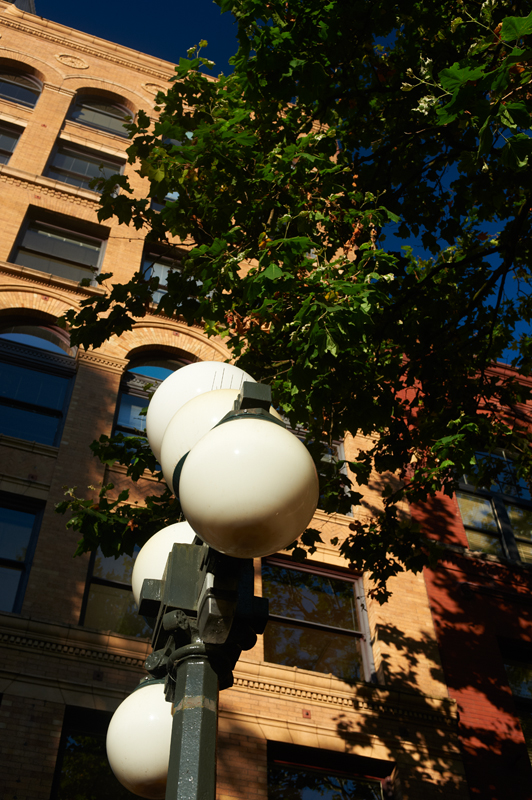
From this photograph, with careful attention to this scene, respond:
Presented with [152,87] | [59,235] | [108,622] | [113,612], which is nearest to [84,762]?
[108,622]

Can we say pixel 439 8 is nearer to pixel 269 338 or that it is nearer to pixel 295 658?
pixel 269 338

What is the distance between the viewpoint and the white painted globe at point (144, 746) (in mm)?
3359

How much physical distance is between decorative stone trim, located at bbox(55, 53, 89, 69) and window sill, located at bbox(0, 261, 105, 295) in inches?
372

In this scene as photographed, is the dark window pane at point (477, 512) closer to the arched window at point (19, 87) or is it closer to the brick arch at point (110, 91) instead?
the brick arch at point (110, 91)

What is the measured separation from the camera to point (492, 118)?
15.0 ft

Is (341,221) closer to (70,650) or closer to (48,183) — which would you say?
(70,650)

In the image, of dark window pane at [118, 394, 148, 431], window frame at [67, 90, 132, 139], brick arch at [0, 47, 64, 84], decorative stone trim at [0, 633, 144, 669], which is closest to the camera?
decorative stone trim at [0, 633, 144, 669]

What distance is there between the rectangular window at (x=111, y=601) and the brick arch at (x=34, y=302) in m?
5.66

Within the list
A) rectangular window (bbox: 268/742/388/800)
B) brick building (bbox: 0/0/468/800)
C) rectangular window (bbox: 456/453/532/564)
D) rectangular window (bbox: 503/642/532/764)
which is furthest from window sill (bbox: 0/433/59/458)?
rectangular window (bbox: 503/642/532/764)

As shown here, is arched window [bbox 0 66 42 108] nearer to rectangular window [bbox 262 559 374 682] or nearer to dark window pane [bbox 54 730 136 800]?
rectangular window [bbox 262 559 374 682]

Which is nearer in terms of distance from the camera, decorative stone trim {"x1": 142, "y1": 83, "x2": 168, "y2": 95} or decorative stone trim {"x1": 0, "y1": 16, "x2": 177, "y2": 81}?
decorative stone trim {"x1": 0, "y1": 16, "x2": 177, "y2": 81}

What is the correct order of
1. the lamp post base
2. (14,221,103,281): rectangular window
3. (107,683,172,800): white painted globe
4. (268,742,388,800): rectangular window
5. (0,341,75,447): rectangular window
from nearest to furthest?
the lamp post base
(107,683,172,800): white painted globe
(268,742,388,800): rectangular window
(0,341,75,447): rectangular window
(14,221,103,281): rectangular window

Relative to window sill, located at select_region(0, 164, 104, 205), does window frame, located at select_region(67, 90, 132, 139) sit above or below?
above

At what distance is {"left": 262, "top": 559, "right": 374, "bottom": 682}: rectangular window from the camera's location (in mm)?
10852
